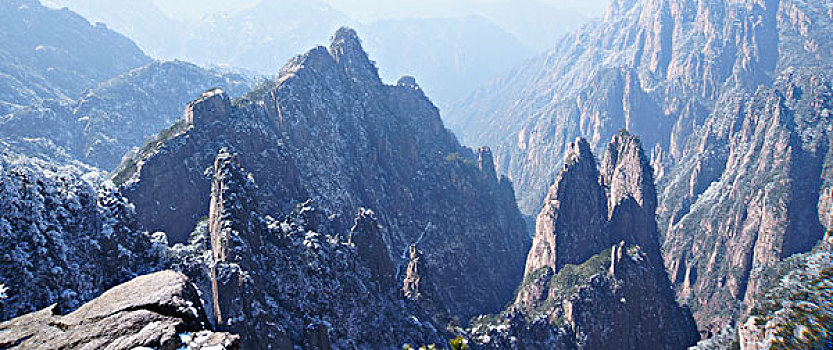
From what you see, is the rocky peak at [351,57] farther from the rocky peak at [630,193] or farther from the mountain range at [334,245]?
the rocky peak at [630,193]

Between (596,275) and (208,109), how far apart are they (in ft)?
351

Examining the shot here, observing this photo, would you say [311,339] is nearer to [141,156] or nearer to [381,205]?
[141,156]

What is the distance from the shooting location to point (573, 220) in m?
155

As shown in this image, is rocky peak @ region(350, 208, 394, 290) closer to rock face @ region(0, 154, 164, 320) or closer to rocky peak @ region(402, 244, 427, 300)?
rocky peak @ region(402, 244, 427, 300)

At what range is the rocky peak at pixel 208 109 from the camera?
11244cm

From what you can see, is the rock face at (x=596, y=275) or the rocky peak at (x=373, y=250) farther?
the rock face at (x=596, y=275)

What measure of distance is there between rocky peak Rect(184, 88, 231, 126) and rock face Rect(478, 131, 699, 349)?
3113 inches

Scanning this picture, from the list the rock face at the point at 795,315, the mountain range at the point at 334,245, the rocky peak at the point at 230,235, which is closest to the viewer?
the mountain range at the point at 334,245

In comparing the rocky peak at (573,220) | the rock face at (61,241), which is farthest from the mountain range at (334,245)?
the rocky peak at (573,220)

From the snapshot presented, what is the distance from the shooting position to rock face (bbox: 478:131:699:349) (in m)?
124

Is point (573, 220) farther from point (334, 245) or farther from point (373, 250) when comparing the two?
point (334, 245)

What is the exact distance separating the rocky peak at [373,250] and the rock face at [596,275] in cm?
2682

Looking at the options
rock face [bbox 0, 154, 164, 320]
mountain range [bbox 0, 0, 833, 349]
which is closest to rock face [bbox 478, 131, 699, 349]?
mountain range [bbox 0, 0, 833, 349]

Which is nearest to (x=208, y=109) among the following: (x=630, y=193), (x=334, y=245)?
(x=334, y=245)
